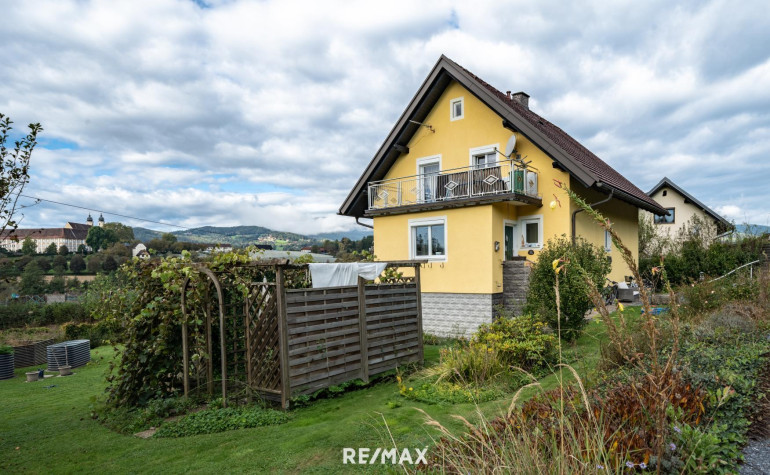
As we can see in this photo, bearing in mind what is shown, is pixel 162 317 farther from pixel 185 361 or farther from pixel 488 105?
pixel 488 105

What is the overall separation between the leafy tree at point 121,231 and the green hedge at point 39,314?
32696 millimetres

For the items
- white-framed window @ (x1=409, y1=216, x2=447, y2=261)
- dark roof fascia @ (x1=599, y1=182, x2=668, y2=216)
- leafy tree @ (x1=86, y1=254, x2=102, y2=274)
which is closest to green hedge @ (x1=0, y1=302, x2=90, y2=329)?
white-framed window @ (x1=409, y1=216, x2=447, y2=261)

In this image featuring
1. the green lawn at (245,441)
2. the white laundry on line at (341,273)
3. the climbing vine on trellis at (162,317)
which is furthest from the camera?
the white laundry on line at (341,273)

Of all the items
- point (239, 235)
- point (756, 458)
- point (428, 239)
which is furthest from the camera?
point (239, 235)

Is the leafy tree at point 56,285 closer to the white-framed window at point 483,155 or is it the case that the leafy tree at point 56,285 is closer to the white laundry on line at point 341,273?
the white-framed window at point 483,155

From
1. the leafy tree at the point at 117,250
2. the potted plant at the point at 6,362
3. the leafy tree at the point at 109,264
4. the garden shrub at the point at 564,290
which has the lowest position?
the potted plant at the point at 6,362

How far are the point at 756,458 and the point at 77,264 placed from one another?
5515 cm

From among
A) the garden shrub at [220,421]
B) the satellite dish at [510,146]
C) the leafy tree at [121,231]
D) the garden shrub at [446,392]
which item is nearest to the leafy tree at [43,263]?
the leafy tree at [121,231]

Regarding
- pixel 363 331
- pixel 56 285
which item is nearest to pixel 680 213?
pixel 363 331

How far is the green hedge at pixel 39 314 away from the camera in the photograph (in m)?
19.9

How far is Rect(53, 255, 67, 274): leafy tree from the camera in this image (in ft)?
142

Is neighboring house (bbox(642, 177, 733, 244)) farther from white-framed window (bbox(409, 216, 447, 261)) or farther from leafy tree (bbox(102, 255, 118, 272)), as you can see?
leafy tree (bbox(102, 255, 118, 272))

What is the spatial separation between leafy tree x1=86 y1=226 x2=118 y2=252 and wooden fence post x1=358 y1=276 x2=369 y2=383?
168ft

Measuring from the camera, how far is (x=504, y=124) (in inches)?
584
